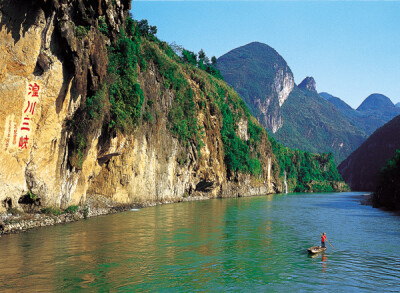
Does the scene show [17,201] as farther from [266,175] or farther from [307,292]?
[266,175]

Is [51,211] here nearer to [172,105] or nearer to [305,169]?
[172,105]

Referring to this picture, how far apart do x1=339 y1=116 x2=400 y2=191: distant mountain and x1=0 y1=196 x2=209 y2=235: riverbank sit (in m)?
145

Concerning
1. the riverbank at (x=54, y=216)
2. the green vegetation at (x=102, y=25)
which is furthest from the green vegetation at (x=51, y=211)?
the green vegetation at (x=102, y=25)

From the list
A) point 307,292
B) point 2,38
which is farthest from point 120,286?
point 2,38

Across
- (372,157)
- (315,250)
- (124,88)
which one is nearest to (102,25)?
(124,88)

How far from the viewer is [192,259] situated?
18156mm

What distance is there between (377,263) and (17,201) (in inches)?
844

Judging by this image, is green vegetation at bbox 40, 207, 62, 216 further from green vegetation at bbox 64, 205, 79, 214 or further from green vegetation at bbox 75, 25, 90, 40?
green vegetation at bbox 75, 25, 90, 40

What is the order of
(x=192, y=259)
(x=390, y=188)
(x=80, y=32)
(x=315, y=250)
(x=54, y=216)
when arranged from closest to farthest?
(x=192, y=259) → (x=315, y=250) → (x=54, y=216) → (x=80, y=32) → (x=390, y=188)

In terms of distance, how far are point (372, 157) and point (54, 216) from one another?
170812 mm

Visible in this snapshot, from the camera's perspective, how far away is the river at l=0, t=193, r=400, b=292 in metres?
14.1

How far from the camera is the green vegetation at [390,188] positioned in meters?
46.8

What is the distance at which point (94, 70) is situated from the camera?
3081 cm

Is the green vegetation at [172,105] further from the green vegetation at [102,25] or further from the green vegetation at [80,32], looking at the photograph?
the green vegetation at [80,32]
